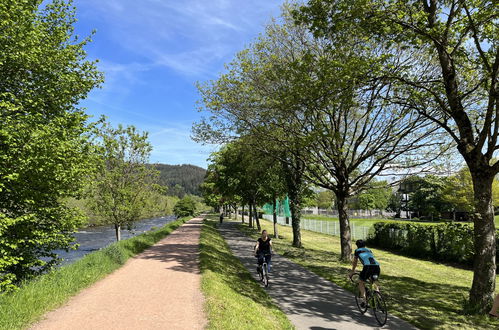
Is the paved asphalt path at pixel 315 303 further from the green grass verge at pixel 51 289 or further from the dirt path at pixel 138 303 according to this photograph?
the green grass verge at pixel 51 289

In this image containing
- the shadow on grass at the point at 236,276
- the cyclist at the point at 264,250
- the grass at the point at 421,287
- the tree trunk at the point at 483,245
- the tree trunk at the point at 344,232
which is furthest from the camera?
the tree trunk at the point at 344,232

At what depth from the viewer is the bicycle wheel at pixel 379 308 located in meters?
7.03

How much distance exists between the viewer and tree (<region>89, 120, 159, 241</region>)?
21172 mm

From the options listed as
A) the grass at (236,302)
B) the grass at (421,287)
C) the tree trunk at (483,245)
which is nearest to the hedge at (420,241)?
the grass at (421,287)

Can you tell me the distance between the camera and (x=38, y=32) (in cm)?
967

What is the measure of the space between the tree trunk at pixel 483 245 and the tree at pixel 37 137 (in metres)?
11.1

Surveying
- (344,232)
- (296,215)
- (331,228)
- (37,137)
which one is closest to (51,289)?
(37,137)

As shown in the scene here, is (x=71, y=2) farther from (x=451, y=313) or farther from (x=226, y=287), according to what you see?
(x=451, y=313)

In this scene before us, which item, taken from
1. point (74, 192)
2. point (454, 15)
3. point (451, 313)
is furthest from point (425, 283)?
point (74, 192)

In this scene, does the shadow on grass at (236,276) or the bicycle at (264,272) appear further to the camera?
the bicycle at (264,272)

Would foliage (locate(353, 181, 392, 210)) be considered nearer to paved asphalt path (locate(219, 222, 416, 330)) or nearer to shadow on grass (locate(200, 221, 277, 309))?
shadow on grass (locate(200, 221, 277, 309))

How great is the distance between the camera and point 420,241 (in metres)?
19.5

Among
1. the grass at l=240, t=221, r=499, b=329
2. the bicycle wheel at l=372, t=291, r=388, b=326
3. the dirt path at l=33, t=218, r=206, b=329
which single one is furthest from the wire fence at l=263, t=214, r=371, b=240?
the bicycle wheel at l=372, t=291, r=388, b=326

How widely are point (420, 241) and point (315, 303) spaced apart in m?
13.9
